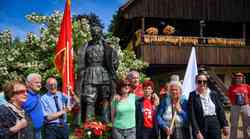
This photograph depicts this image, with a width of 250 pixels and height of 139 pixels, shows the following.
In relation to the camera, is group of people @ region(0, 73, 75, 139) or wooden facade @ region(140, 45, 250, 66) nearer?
group of people @ region(0, 73, 75, 139)

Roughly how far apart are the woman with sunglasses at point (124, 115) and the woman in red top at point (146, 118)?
0.07 meters

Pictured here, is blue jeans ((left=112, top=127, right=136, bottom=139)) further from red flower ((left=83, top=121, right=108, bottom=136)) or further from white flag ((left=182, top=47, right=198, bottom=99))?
white flag ((left=182, top=47, right=198, bottom=99))

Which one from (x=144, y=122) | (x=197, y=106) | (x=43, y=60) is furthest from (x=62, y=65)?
(x=43, y=60)

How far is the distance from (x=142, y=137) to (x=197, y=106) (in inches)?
36.2

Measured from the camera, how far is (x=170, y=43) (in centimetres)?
2362

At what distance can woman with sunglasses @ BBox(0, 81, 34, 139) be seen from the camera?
462 cm

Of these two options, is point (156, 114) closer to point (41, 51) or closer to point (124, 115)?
point (124, 115)

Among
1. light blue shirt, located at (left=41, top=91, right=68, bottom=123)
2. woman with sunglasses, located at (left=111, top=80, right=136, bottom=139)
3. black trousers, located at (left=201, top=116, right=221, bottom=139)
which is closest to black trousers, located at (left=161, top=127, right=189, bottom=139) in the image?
black trousers, located at (left=201, top=116, right=221, bottom=139)

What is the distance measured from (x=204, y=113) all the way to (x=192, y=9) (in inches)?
756

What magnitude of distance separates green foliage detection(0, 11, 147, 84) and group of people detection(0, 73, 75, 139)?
11.9 m

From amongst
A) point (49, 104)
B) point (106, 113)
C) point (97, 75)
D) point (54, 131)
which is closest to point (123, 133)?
point (54, 131)

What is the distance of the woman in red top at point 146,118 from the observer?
23.4ft

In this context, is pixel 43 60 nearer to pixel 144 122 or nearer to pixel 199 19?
pixel 199 19

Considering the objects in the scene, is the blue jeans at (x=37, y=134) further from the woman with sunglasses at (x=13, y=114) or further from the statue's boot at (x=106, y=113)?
the statue's boot at (x=106, y=113)
